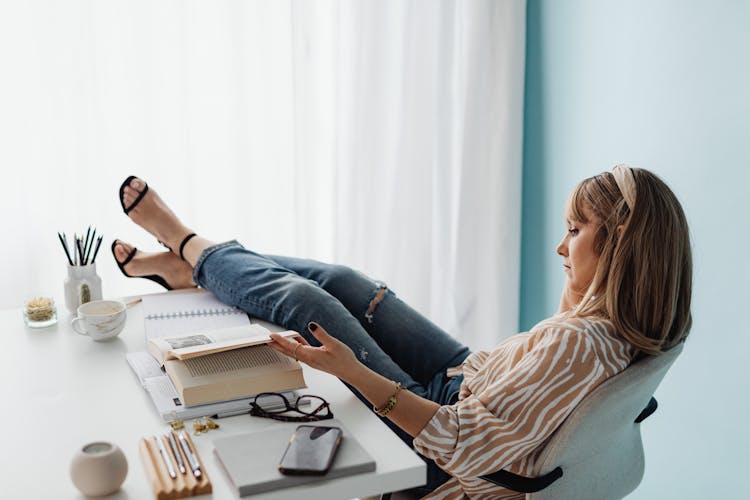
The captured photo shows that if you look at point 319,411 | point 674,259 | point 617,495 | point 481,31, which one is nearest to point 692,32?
point 481,31

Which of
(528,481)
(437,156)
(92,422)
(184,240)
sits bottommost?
(528,481)

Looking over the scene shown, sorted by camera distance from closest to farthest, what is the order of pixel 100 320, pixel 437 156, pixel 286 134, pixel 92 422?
pixel 92 422
pixel 100 320
pixel 286 134
pixel 437 156

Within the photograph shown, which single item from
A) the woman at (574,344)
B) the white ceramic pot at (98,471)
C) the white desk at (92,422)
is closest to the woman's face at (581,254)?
the woman at (574,344)

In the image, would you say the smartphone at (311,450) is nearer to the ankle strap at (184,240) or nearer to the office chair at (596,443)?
the office chair at (596,443)

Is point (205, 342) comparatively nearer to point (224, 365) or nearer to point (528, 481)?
point (224, 365)

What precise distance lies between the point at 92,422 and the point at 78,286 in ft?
1.99

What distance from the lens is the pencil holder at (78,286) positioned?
1.71 metres

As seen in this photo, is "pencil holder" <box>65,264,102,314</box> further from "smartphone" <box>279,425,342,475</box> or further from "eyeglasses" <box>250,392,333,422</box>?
"smartphone" <box>279,425,342,475</box>

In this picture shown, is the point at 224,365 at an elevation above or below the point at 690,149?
below

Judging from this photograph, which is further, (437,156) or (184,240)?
(437,156)

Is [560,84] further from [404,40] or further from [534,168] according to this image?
[404,40]

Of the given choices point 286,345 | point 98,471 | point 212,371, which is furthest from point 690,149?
point 98,471

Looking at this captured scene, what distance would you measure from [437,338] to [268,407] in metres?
0.63

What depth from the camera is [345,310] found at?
1646 mm
